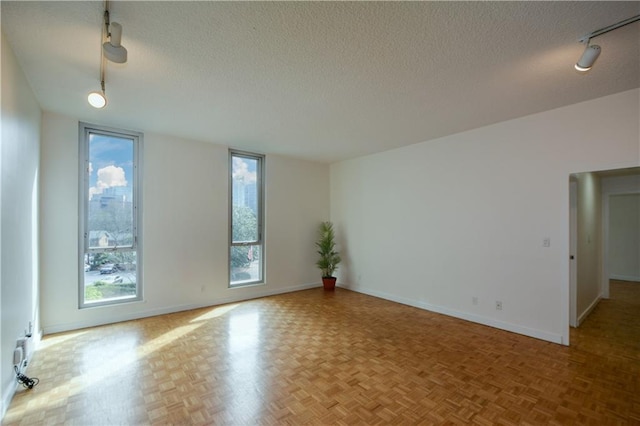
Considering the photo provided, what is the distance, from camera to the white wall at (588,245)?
13.4 feet

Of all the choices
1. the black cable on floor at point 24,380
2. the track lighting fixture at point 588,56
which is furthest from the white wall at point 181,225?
the track lighting fixture at point 588,56

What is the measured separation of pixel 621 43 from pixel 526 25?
2.93 feet

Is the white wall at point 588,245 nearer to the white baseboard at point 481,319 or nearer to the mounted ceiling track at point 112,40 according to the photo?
the white baseboard at point 481,319

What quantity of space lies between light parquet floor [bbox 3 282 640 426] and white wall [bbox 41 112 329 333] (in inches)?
19.5

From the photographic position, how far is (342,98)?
316 cm

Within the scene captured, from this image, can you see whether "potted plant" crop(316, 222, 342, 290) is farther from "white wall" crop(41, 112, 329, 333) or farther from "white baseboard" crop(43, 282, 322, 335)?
"white baseboard" crop(43, 282, 322, 335)

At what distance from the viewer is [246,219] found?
561 centimetres

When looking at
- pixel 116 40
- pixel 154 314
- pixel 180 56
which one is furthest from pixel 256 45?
pixel 154 314

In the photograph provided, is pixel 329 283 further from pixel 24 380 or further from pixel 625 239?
pixel 625 239

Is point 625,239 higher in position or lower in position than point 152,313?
higher

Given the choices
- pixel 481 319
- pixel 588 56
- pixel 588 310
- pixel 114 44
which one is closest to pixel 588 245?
pixel 588 310

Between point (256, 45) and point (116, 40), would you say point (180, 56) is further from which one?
point (256, 45)

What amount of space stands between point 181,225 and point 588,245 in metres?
6.62

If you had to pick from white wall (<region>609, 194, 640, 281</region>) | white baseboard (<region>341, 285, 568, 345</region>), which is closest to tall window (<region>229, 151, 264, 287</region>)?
white baseboard (<region>341, 285, 568, 345</region>)
